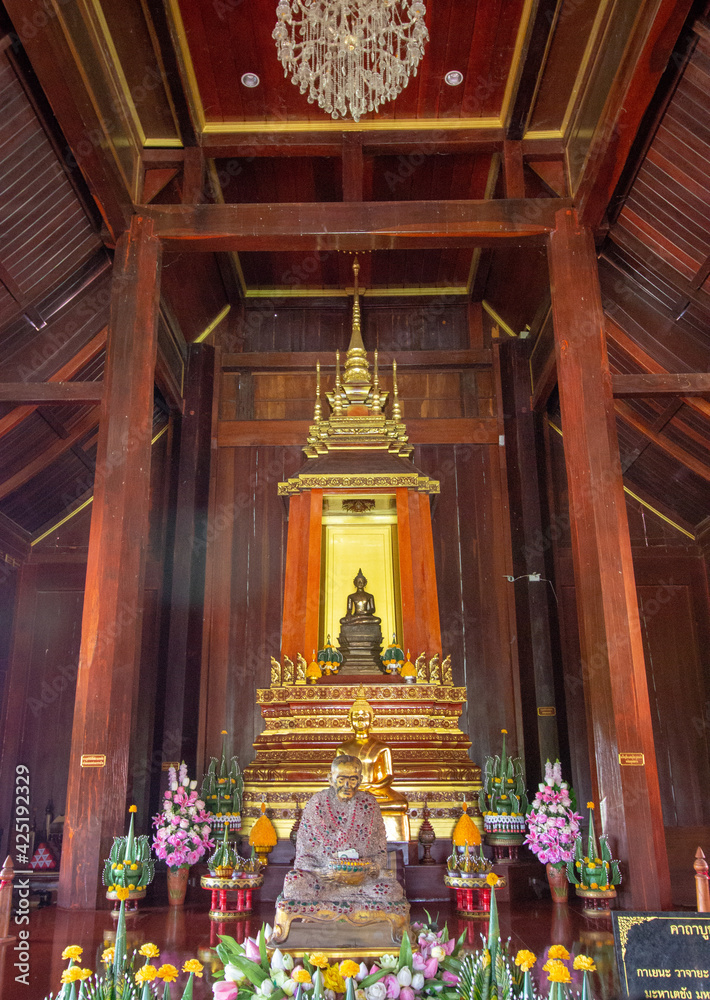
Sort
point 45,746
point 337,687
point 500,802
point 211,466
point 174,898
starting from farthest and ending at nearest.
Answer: point 211,466, point 45,746, point 337,687, point 500,802, point 174,898

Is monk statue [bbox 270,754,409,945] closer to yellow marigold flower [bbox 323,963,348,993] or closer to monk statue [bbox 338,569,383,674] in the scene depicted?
yellow marigold flower [bbox 323,963,348,993]

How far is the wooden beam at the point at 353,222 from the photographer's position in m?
6.08

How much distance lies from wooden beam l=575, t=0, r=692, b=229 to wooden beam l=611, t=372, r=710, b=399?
118 cm

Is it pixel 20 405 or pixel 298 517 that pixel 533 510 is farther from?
pixel 20 405

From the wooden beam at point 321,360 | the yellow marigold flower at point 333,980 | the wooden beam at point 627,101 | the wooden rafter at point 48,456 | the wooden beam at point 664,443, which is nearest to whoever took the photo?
the yellow marigold flower at point 333,980

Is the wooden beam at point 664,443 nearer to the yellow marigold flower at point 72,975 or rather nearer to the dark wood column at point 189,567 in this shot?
the dark wood column at point 189,567

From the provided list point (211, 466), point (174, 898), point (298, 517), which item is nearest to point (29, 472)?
point (211, 466)

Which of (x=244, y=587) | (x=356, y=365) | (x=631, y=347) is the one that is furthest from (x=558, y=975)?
(x=356, y=365)

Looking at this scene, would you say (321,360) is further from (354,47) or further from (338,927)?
(338,927)

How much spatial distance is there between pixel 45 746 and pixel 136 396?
370 centimetres

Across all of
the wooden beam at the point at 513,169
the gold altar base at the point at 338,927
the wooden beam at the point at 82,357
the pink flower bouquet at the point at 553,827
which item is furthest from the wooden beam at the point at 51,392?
the pink flower bouquet at the point at 553,827

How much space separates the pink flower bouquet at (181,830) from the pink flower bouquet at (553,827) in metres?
1.91

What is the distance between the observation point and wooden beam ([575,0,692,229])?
4.46 m

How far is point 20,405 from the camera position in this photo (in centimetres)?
604
